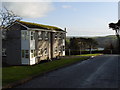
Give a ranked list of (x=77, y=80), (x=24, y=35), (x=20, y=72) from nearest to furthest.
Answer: (x=77, y=80), (x=20, y=72), (x=24, y=35)

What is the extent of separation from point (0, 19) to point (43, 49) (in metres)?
13.1

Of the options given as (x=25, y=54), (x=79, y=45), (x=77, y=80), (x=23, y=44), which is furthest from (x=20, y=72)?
(x=79, y=45)

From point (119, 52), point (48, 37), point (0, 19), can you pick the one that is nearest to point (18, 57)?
point (48, 37)

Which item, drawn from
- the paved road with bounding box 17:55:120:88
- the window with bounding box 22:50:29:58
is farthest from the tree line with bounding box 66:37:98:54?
the paved road with bounding box 17:55:120:88

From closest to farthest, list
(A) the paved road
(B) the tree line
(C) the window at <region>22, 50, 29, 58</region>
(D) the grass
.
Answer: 1. (A) the paved road
2. (D) the grass
3. (C) the window at <region>22, 50, 29, 58</region>
4. (B) the tree line

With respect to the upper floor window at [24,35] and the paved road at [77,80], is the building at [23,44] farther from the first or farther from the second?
the paved road at [77,80]

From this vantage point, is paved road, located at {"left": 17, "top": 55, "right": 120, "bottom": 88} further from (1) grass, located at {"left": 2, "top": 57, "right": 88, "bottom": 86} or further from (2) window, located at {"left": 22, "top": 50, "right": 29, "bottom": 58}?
(2) window, located at {"left": 22, "top": 50, "right": 29, "bottom": 58}

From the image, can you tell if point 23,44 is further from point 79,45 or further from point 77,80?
point 79,45

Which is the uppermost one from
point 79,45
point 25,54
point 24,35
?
point 24,35

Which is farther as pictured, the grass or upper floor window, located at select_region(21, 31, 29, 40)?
upper floor window, located at select_region(21, 31, 29, 40)

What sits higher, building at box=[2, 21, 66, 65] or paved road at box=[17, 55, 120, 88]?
building at box=[2, 21, 66, 65]

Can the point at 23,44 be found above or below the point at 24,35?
below

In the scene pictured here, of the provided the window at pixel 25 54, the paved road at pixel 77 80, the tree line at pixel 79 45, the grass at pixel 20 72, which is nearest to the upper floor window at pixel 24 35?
the window at pixel 25 54

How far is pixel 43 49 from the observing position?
34.7 m
